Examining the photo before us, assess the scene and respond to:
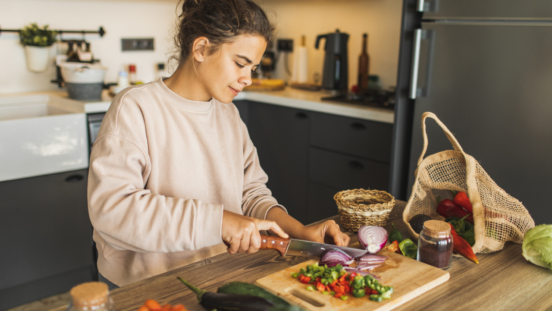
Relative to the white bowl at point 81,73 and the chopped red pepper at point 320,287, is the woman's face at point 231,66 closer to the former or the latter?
the chopped red pepper at point 320,287

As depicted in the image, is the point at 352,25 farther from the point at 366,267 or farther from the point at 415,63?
the point at 366,267

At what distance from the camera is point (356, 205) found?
110 cm

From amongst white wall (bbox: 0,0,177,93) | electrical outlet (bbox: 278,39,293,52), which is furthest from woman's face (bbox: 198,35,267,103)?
electrical outlet (bbox: 278,39,293,52)

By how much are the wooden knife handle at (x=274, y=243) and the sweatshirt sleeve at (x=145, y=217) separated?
0.30 feet

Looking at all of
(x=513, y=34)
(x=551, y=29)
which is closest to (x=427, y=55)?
(x=513, y=34)

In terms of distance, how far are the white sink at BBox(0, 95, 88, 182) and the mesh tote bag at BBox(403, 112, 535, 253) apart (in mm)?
1579

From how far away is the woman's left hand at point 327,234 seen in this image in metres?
1.02

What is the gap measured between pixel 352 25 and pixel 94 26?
151 centimetres

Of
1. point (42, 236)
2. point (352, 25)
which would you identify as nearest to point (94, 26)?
point (42, 236)

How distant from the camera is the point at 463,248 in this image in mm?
953

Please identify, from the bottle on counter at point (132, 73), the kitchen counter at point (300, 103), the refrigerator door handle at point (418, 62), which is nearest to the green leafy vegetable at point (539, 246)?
the refrigerator door handle at point (418, 62)

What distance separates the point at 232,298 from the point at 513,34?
1.53m

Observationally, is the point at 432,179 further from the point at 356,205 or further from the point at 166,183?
the point at 166,183

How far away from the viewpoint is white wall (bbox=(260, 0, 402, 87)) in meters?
2.71
